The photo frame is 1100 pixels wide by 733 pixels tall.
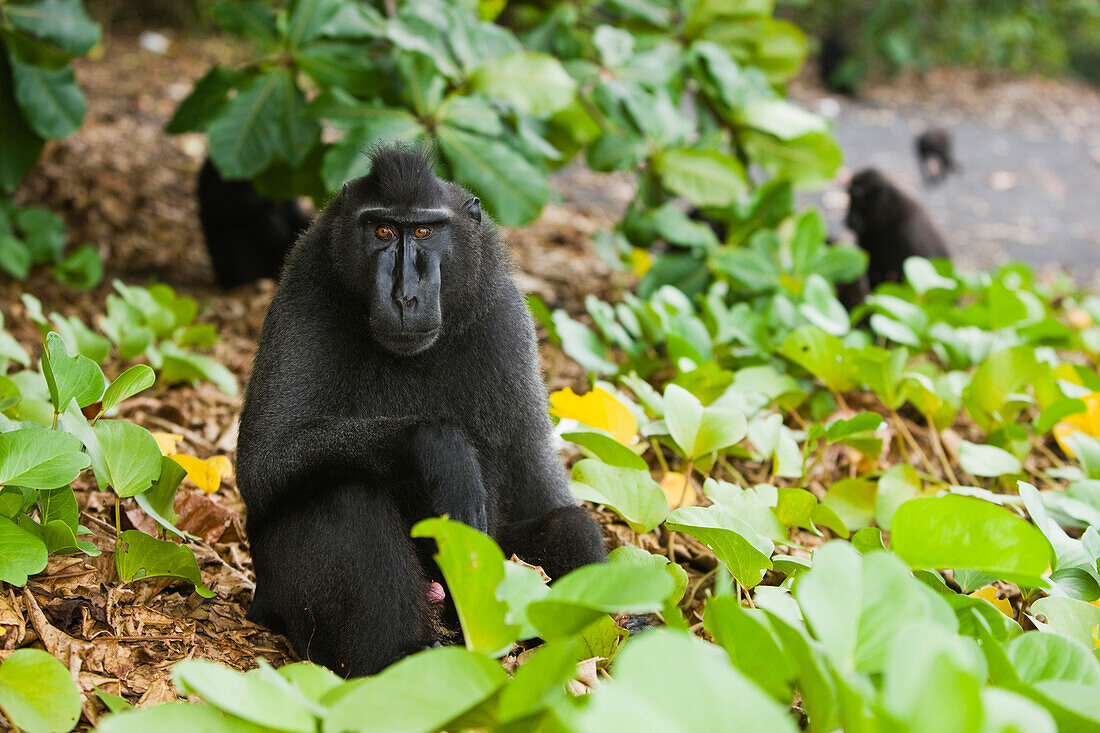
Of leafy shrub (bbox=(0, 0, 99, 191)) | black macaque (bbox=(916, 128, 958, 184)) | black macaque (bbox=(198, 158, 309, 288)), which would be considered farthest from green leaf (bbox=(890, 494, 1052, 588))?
A: black macaque (bbox=(916, 128, 958, 184))

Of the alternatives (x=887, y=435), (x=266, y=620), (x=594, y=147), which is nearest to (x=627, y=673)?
(x=266, y=620)

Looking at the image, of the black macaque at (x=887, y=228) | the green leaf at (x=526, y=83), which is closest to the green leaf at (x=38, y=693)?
the green leaf at (x=526, y=83)

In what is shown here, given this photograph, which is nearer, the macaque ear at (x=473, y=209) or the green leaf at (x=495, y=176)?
the macaque ear at (x=473, y=209)

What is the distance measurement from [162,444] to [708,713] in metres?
2.23

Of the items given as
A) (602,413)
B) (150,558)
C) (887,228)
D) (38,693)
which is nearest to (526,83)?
(602,413)

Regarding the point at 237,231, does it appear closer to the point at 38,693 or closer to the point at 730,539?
the point at 38,693

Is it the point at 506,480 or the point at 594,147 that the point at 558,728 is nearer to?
the point at 506,480

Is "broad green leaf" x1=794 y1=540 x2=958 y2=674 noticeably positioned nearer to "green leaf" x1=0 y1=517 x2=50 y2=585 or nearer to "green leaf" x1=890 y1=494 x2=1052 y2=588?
"green leaf" x1=890 y1=494 x2=1052 y2=588

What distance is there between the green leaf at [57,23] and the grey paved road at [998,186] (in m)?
6.06

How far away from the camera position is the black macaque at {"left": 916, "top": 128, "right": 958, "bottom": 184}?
929 centimetres

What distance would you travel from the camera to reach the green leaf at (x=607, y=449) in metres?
2.64

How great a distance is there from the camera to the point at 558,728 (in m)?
1.58

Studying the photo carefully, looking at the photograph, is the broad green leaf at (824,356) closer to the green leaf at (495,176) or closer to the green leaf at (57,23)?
the green leaf at (495,176)

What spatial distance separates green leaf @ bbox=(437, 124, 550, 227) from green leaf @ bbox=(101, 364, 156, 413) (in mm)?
1973
